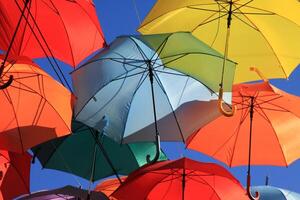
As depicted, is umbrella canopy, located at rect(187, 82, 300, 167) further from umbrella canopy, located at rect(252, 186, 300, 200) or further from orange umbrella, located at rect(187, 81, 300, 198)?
umbrella canopy, located at rect(252, 186, 300, 200)

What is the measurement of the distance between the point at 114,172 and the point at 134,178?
1.62 m

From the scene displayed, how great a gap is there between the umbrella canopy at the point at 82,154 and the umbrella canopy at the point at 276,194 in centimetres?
173

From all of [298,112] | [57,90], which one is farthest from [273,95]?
[57,90]

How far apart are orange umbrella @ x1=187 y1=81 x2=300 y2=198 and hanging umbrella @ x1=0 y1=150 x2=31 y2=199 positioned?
7.20 feet

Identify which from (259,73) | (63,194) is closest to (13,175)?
(63,194)

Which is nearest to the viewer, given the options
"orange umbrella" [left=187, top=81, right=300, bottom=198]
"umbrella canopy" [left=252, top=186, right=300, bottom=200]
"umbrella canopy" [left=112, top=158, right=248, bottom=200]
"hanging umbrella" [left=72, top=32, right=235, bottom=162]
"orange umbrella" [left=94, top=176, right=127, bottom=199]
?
"hanging umbrella" [left=72, top=32, right=235, bottom=162]

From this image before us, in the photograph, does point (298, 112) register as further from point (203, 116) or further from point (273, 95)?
point (203, 116)

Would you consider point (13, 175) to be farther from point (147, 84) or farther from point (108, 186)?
point (147, 84)

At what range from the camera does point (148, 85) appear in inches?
337

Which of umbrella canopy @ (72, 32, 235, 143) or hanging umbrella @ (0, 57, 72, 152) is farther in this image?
hanging umbrella @ (0, 57, 72, 152)

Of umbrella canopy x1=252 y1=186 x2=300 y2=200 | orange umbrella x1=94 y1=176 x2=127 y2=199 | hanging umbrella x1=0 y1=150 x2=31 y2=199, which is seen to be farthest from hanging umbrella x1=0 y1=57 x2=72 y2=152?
umbrella canopy x1=252 y1=186 x2=300 y2=200

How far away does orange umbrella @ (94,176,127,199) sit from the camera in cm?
1009

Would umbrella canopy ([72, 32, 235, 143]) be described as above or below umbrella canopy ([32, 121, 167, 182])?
above

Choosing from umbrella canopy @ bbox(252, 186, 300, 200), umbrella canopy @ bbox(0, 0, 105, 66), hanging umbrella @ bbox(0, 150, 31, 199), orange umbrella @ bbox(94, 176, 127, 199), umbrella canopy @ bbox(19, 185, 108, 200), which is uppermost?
umbrella canopy @ bbox(0, 0, 105, 66)
